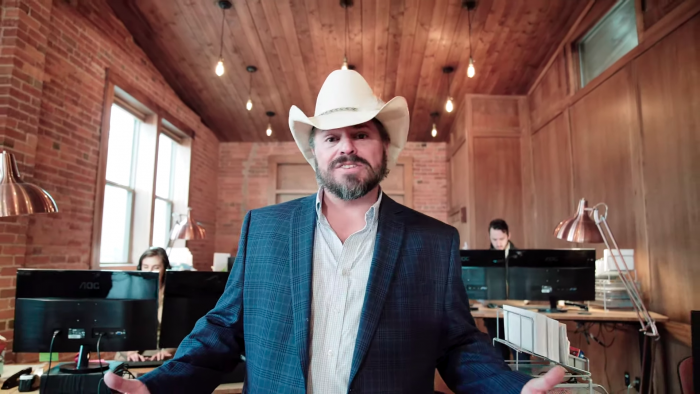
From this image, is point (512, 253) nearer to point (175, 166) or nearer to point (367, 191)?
point (367, 191)

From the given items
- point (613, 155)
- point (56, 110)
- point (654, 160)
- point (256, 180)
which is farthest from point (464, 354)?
point (256, 180)

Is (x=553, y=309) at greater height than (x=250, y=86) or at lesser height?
lesser

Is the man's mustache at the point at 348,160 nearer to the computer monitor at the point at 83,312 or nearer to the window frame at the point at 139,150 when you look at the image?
the computer monitor at the point at 83,312

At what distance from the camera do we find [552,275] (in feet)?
12.3

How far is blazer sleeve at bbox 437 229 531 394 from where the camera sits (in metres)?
1.07

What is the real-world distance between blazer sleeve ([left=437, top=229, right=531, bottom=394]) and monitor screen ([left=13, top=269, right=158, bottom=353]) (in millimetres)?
1568

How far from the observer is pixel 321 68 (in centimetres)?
541

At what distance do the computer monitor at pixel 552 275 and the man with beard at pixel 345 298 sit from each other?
9.14ft

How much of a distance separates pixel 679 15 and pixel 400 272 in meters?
3.32

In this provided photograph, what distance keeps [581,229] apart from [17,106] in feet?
13.7

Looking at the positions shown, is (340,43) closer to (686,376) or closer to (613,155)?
(613,155)

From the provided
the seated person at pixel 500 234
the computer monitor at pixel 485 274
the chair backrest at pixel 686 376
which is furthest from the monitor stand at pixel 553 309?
the chair backrest at pixel 686 376

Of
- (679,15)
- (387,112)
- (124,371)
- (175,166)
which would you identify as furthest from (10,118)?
(679,15)

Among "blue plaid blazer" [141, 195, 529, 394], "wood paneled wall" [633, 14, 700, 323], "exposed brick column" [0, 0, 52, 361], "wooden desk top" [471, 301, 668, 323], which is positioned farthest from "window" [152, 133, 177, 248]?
"wood paneled wall" [633, 14, 700, 323]
